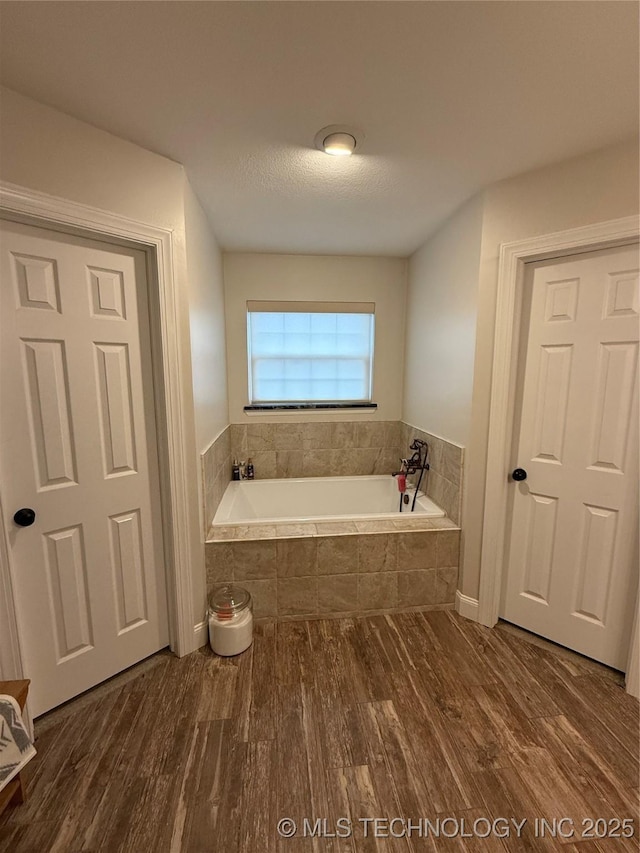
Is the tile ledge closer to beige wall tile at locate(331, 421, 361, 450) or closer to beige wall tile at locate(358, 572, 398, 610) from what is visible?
beige wall tile at locate(358, 572, 398, 610)

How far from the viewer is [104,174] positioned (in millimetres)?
1448

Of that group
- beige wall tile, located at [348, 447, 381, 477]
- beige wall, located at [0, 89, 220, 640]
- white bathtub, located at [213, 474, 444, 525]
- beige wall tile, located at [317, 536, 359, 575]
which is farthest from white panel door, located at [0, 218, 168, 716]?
beige wall tile, located at [348, 447, 381, 477]

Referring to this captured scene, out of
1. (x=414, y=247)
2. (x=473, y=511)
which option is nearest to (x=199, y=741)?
(x=473, y=511)

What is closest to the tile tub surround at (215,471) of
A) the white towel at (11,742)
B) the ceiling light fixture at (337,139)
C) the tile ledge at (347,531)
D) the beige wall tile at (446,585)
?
the tile ledge at (347,531)

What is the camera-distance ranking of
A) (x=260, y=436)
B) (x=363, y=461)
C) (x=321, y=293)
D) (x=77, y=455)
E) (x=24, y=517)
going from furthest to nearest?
(x=363, y=461)
(x=260, y=436)
(x=321, y=293)
(x=77, y=455)
(x=24, y=517)

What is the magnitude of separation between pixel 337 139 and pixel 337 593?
2313 millimetres

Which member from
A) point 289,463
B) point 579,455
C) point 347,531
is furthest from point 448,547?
point 289,463

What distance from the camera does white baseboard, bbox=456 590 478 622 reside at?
84.0 inches

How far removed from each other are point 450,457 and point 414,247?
174 cm

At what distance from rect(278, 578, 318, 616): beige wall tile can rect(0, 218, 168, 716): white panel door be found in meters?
0.71

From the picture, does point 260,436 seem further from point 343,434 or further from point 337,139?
point 337,139

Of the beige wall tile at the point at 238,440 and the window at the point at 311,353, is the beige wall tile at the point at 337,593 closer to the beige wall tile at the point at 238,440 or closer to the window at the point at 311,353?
the beige wall tile at the point at 238,440

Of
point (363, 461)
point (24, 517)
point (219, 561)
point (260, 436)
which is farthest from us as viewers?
point (363, 461)

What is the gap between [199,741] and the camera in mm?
1441
